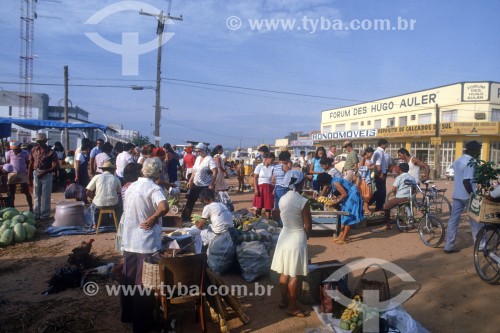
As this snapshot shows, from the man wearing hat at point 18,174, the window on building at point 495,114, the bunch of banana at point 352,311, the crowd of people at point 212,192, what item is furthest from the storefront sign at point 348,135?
the bunch of banana at point 352,311

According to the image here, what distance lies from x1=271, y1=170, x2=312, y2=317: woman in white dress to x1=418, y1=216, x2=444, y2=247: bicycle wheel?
12.5 ft

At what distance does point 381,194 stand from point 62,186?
39.1 feet

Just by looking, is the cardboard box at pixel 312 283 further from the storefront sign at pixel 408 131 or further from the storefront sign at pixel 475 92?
the storefront sign at pixel 475 92

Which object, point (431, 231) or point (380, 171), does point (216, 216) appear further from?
point (380, 171)

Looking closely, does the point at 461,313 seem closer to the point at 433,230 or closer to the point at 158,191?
the point at 433,230

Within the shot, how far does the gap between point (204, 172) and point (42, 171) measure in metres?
3.72

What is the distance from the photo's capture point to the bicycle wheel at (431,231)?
686cm

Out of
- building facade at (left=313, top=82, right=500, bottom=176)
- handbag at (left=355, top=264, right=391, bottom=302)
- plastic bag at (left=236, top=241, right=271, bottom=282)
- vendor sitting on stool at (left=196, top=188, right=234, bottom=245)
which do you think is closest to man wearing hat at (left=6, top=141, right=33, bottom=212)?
vendor sitting on stool at (left=196, top=188, right=234, bottom=245)

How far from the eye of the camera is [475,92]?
31906 mm

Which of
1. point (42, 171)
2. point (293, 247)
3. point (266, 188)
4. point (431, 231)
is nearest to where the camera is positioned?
point (293, 247)

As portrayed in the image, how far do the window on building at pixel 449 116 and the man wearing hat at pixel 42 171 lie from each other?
111ft

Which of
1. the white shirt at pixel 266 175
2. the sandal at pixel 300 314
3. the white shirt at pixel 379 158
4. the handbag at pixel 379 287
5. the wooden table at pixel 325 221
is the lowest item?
the sandal at pixel 300 314

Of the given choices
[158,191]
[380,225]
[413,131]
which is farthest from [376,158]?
[413,131]

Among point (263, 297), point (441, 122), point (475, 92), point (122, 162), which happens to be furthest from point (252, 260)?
point (475, 92)
